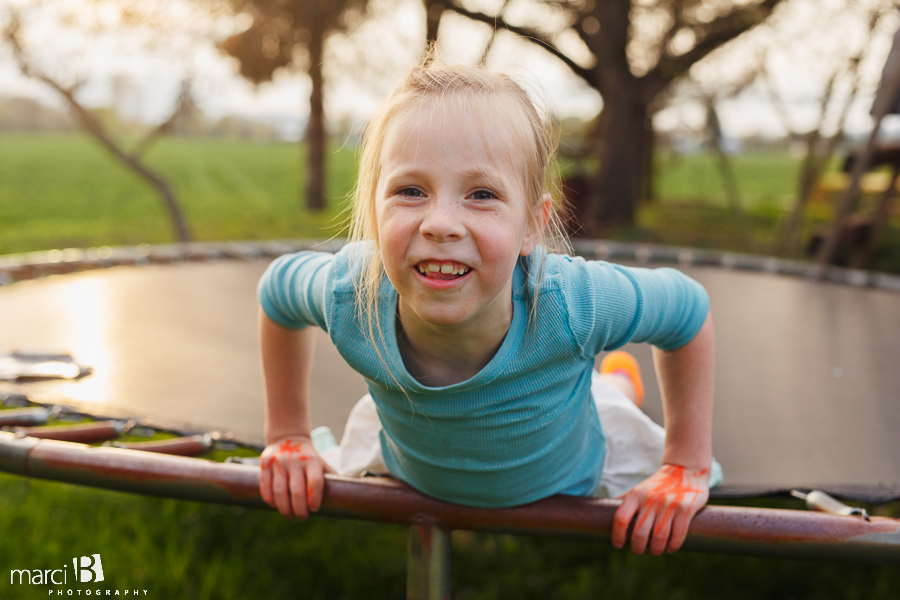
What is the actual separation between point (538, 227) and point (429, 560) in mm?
442

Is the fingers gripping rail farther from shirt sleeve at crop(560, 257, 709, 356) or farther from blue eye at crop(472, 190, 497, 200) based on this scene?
blue eye at crop(472, 190, 497, 200)

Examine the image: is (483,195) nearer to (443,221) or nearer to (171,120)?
(443,221)

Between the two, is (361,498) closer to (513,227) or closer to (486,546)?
(513,227)

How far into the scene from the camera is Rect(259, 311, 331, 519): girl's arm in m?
0.89

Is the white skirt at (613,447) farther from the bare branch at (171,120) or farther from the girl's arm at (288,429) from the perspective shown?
the bare branch at (171,120)

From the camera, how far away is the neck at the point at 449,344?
78 centimetres

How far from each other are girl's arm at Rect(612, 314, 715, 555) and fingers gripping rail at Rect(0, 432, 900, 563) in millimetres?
20

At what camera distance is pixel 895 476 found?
1.15 meters

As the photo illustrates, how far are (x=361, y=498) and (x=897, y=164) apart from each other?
3951 mm

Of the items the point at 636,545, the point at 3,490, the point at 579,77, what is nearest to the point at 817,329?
the point at 636,545

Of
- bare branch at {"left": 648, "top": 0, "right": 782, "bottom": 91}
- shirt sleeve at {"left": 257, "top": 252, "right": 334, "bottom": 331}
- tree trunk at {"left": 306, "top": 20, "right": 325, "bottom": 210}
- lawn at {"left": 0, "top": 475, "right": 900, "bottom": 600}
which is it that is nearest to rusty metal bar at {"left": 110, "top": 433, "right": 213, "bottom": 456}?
shirt sleeve at {"left": 257, "top": 252, "right": 334, "bottom": 331}

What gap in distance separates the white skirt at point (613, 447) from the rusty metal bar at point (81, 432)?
0.34 m

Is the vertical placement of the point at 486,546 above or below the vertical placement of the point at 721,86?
below

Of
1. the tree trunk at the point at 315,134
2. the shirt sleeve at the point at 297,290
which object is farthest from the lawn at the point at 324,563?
the tree trunk at the point at 315,134
